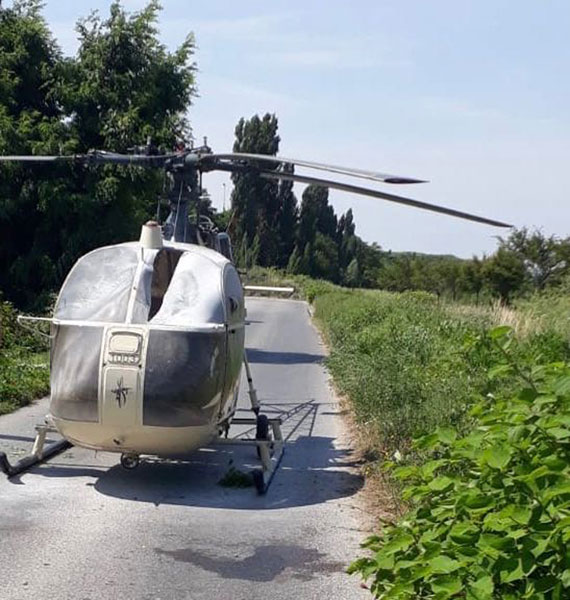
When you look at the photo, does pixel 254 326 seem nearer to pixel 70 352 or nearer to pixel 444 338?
pixel 444 338

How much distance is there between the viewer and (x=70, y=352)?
9.05 metres

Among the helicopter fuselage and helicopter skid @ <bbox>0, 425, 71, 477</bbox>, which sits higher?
the helicopter fuselage

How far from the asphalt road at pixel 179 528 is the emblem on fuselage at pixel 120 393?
86 centimetres

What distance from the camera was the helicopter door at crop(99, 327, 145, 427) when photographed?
343 inches

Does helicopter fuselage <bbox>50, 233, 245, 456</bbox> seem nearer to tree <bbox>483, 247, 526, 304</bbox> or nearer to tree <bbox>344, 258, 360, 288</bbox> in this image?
tree <bbox>483, 247, 526, 304</bbox>

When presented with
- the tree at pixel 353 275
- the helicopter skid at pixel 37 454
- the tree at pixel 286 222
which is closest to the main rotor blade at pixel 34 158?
the helicopter skid at pixel 37 454

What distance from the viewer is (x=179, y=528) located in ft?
26.3

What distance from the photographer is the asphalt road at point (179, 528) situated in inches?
261

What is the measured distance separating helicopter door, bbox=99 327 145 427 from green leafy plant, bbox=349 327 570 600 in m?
4.34

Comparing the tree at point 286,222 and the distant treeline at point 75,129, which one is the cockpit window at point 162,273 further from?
the tree at point 286,222

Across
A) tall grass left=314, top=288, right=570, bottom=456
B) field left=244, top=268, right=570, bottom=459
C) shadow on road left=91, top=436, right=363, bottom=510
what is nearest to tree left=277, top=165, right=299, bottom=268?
field left=244, top=268, right=570, bottom=459

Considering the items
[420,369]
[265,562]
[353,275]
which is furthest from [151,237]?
[353,275]

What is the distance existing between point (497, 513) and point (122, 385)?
17.3ft

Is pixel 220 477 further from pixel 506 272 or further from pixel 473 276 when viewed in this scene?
pixel 473 276
